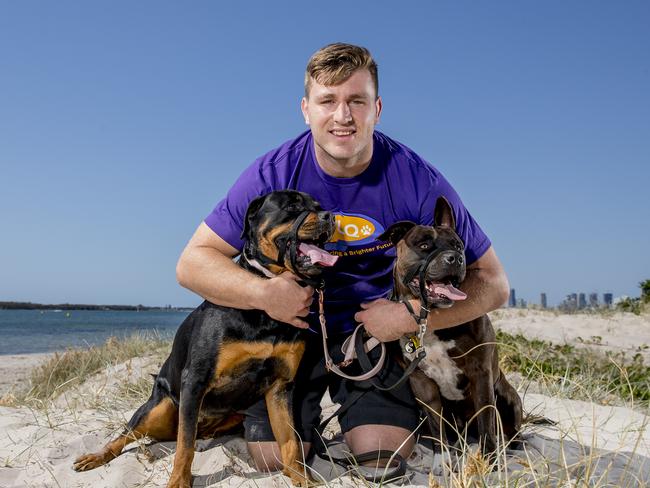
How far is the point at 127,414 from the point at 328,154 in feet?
10.2

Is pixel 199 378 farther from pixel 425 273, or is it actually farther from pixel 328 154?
pixel 328 154

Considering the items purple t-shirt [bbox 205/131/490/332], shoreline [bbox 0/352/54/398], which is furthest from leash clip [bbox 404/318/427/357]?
shoreline [bbox 0/352/54/398]

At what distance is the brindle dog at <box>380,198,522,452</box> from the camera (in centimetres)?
356

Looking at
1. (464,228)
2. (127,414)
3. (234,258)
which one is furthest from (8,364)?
(464,228)

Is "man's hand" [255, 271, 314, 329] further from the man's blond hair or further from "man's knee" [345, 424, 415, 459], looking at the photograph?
the man's blond hair

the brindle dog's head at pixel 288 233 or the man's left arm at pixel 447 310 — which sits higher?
the brindle dog's head at pixel 288 233

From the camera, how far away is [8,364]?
51.1ft

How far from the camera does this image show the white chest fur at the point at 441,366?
380cm

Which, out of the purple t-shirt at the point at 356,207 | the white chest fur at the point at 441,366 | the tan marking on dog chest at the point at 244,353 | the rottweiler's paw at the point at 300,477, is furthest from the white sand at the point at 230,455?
the purple t-shirt at the point at 356,207

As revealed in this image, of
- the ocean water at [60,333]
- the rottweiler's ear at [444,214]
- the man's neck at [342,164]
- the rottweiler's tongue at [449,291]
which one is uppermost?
the man's neck at [342,164]

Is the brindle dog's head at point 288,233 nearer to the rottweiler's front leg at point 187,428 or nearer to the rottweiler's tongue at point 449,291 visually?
the rottweiler's tongue at point 449,291

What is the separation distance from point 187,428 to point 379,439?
139 centimetres

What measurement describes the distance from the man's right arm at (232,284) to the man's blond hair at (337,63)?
1359mm

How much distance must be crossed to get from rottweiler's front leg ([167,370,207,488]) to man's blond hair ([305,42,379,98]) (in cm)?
222
